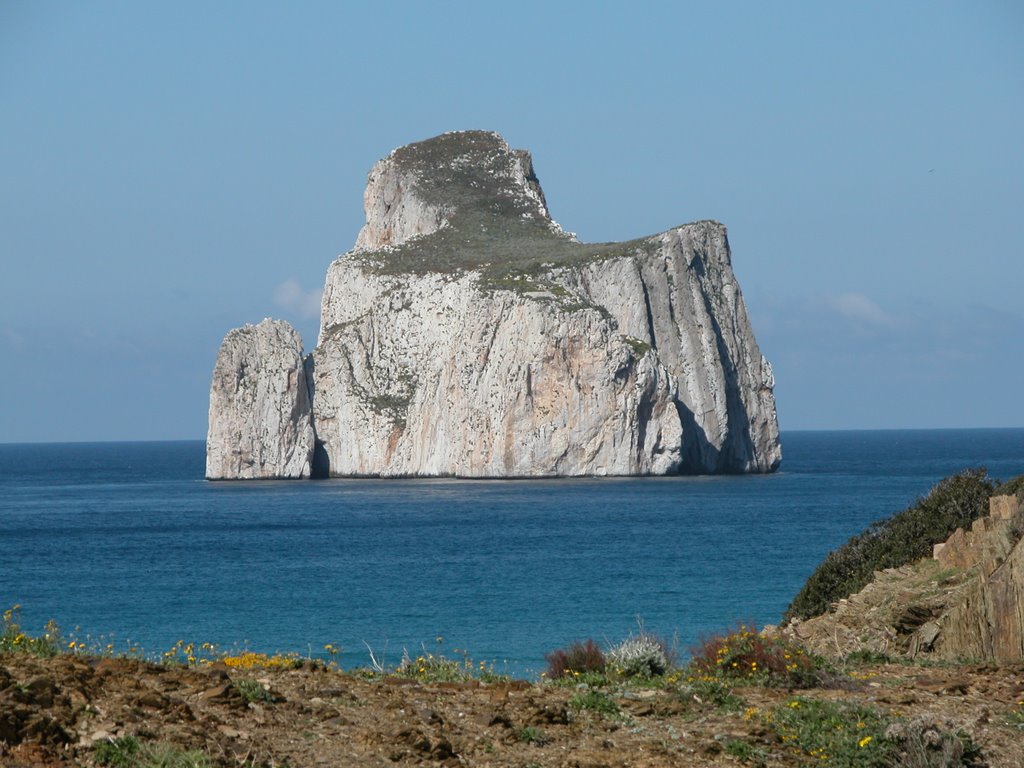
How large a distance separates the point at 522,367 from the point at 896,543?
3142 inches

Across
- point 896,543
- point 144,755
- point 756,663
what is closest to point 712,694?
point 756,663

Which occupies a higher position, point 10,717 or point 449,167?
point 449,167

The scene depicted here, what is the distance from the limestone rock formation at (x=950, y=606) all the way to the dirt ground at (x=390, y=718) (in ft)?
4.89

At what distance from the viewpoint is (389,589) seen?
3903 cm

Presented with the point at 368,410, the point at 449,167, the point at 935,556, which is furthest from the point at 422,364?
the point at 935,556

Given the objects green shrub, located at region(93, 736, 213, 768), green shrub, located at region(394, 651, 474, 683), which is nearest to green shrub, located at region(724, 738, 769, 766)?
green shrub, located at region(394, 651, 474, 683)

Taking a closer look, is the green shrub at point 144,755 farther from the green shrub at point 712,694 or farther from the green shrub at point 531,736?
the green shrub at point 712,694

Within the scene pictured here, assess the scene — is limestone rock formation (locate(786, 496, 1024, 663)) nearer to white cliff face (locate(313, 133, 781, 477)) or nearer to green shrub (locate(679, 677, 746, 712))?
green shrub (locate(679, 677, 746, 712))

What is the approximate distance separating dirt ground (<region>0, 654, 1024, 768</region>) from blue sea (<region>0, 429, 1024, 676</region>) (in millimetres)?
3411

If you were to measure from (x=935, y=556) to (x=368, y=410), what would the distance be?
91.5 metres

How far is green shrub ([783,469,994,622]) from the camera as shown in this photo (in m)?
17.6

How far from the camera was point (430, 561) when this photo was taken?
154 feet

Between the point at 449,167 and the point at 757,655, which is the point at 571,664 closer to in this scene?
the point at 757,655

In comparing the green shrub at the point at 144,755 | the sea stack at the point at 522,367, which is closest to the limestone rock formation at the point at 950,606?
the green shrub at the point at 144,755
